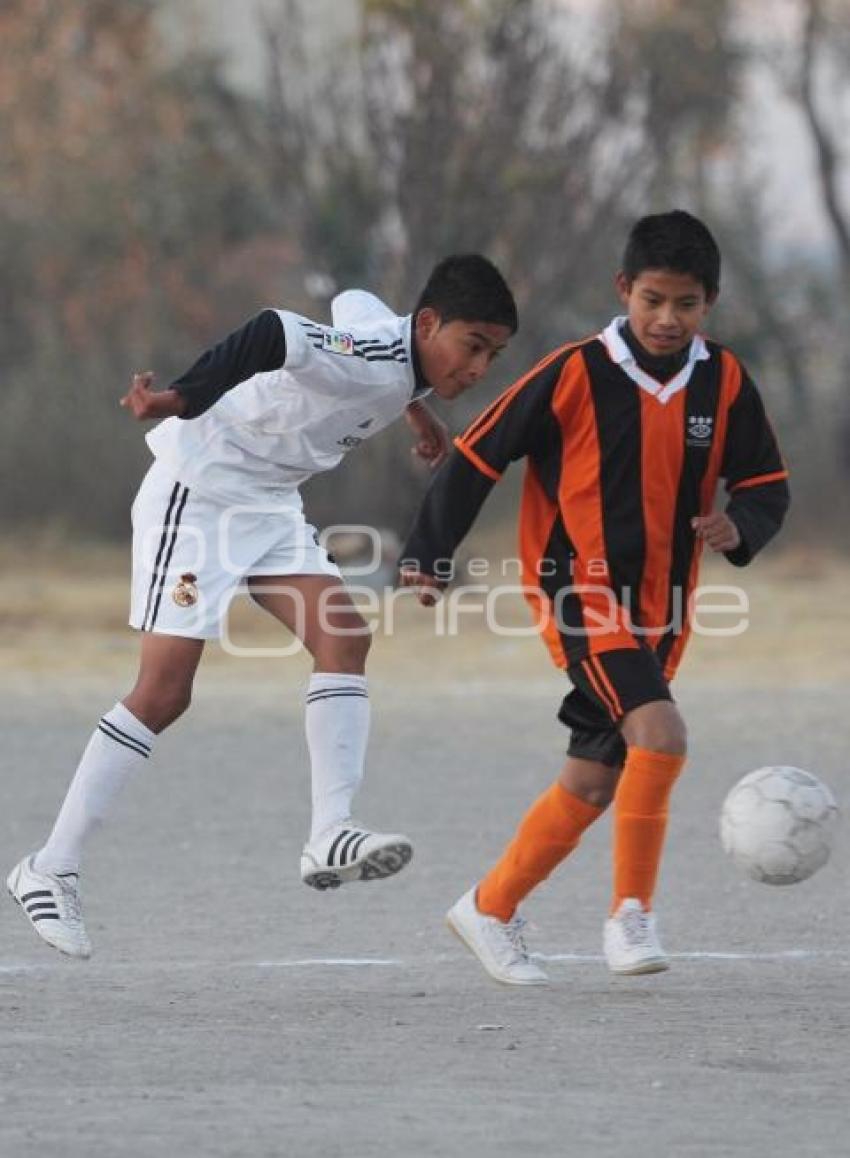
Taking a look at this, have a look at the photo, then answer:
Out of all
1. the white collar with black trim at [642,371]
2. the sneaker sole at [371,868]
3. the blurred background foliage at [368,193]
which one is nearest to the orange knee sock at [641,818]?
the sneaker sole at [371,868]

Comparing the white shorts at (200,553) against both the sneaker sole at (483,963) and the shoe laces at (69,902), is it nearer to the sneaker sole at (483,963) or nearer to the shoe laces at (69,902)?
the shoe laces at (69,902)

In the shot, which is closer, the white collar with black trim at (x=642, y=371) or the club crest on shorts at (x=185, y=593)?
the white collar with black trim at (x=642, y=371)

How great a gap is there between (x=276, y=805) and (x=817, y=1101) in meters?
5.29

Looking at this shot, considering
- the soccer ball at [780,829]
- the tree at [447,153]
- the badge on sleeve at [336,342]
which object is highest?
the tree at [447,153]

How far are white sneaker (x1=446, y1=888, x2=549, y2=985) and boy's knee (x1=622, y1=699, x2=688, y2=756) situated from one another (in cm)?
64

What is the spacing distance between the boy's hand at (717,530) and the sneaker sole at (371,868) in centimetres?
104

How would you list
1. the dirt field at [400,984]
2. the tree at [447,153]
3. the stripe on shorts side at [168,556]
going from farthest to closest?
1. the tree at [447,153]
2. the stripe on shorts side at [168,556]
3. the dirt field at [400,984]

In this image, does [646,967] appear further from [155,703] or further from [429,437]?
[429,437]

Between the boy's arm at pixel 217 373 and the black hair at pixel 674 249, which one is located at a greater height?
the black hair at pixel 674 249

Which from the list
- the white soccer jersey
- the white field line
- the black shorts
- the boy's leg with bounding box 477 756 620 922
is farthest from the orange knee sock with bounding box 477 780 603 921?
the white soccer jersey

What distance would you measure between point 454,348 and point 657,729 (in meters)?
1.20

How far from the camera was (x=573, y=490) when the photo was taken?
6.52m

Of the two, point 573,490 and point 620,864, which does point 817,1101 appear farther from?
point 573,490

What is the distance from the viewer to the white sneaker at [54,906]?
6.56 meters
